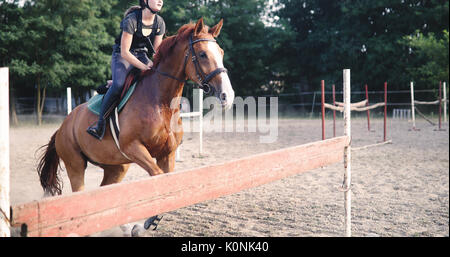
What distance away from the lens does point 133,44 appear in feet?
10.8

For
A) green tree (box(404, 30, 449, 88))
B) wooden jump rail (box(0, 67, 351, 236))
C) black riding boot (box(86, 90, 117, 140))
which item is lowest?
wooden jump rail (box(0, 67, 351, 236))

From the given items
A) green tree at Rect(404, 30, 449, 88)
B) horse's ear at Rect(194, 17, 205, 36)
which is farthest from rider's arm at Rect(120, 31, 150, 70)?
green tree at Rect(404, 30, 449, 88)

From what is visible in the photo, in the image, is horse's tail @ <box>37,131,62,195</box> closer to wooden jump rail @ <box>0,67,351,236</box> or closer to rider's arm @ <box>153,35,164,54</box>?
rider's arm @ <box>153,35,164,54</box>

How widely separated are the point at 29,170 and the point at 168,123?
17.7 feet

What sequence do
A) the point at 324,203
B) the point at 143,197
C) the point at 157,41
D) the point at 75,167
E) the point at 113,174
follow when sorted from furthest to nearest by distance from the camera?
the point at 324,203
the point at 113,174
the point at 75,167
the point at 157,41
the point at 143,197

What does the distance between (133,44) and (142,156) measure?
1109mm

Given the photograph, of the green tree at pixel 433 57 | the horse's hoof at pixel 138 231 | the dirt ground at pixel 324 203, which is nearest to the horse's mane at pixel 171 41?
the horse's hoof at pixel 138 231

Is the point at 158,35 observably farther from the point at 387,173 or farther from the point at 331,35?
the point at 331,35

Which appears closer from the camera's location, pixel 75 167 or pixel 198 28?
pixel 198 28

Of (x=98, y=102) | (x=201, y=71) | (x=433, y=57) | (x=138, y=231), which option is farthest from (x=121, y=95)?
(x=433, y=57)

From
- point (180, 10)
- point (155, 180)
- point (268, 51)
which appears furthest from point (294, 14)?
point (155, 180)

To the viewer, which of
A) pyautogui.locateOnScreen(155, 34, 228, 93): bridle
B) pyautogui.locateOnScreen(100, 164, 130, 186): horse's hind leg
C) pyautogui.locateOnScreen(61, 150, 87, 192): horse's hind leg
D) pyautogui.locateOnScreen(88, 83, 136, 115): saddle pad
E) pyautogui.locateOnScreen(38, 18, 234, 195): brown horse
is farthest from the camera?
pyautogui.locateOnScreen(100, 164, 130, 186): horse's hind leg

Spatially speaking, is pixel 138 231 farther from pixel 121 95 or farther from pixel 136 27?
pixel 136 27

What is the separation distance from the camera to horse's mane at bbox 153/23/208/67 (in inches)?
117
